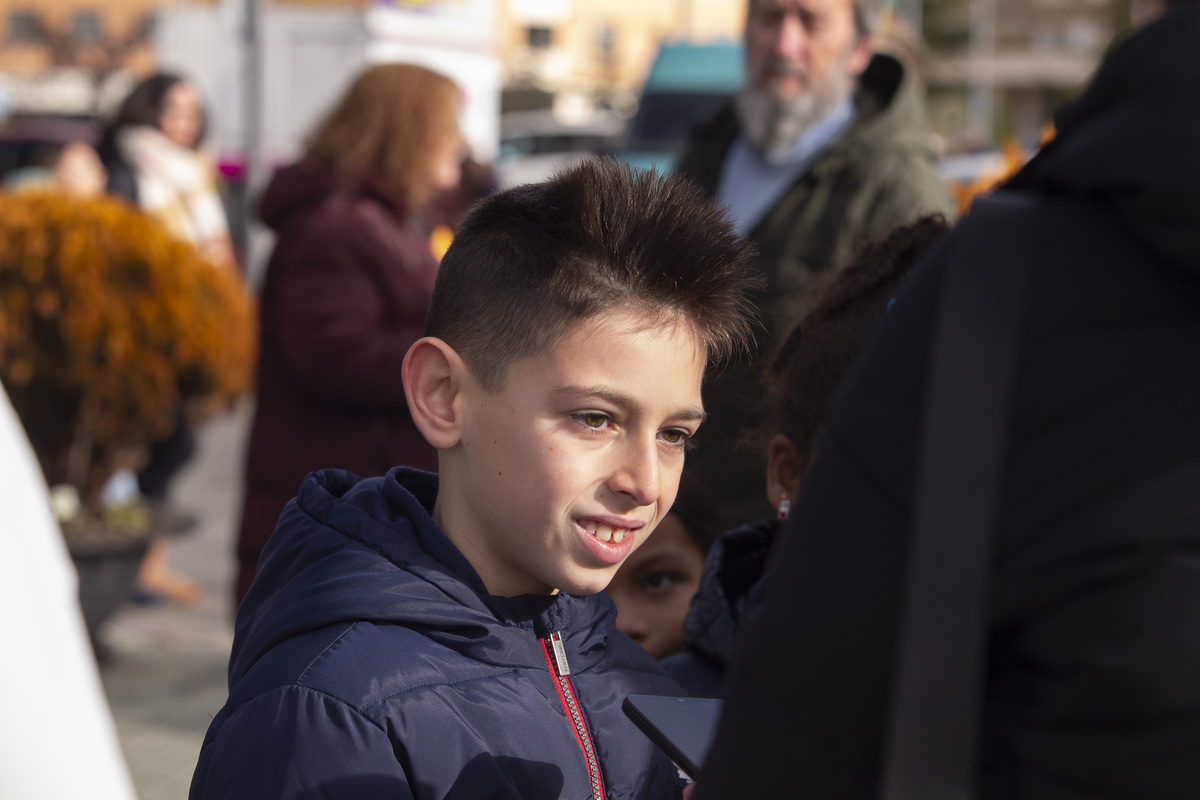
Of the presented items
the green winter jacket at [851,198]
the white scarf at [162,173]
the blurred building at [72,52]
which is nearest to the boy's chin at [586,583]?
the green winter jacket at [851,198]

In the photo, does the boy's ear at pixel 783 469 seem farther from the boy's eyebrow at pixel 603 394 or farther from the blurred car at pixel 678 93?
the blurred car at pixel 678 93

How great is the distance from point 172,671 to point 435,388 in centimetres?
389

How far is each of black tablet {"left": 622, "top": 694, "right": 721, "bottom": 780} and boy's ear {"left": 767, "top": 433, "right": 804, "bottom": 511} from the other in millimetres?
544

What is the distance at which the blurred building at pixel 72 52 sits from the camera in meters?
33.1

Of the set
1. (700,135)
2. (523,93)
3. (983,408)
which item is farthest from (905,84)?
(523,93)

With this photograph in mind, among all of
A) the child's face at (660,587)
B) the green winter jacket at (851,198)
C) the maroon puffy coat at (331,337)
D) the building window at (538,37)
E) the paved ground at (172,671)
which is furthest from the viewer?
the building window at (538,37)

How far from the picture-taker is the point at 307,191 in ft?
11.8

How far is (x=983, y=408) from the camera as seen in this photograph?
73cm

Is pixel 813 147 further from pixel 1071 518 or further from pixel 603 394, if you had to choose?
pixel 1071 518

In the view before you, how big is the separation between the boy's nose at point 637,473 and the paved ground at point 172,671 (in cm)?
271

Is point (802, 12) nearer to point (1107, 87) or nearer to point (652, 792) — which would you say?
point (652, 792)

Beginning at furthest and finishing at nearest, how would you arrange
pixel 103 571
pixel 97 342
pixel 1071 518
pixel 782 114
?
pixel 97 342, pixel 103 571, pixel 782 114, pixel 1071 518

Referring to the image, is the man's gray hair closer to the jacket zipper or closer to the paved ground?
the jacket zipper

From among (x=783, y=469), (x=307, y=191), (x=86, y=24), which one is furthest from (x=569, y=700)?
(x=86, y=24)
